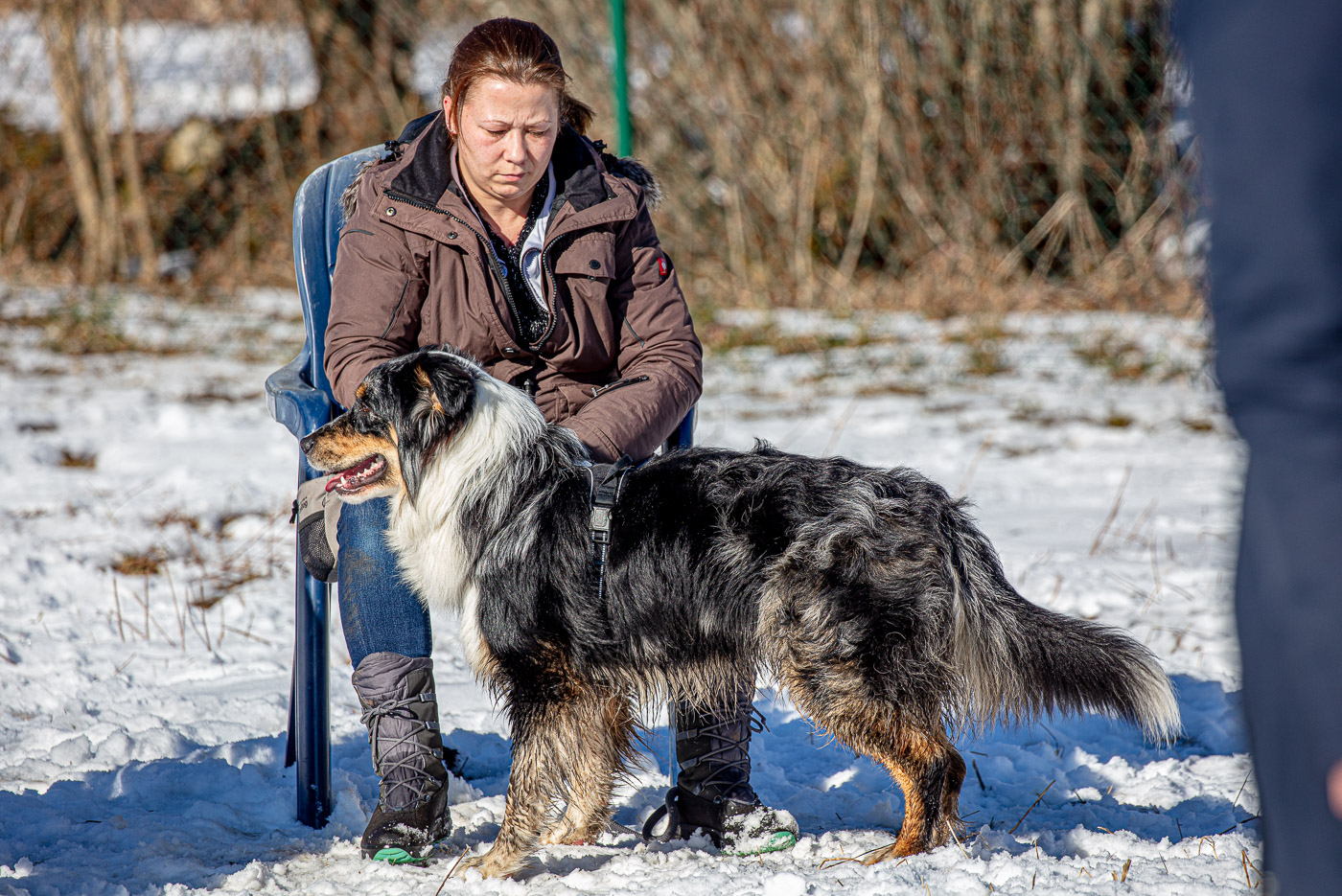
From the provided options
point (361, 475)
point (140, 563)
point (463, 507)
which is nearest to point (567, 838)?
point (463, 507)

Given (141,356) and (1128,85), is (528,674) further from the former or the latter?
(1128,85)

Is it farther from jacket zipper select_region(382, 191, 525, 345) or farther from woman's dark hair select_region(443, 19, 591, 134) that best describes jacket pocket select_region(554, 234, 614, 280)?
woman's dark hair select_region(443, 19, 591, 134)

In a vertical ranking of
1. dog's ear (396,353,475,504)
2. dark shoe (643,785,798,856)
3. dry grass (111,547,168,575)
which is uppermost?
dog's ear (396,353,475,504)

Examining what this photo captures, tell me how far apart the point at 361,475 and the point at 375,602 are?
296 millimetres

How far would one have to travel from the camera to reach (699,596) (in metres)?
2.27

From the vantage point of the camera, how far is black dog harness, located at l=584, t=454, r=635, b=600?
230 centimetres

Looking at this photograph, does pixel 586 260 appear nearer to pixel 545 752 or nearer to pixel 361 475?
pixel 361 475

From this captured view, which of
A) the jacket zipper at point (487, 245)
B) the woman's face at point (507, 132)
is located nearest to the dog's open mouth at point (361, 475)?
the jacket zipper at point (487, 245)

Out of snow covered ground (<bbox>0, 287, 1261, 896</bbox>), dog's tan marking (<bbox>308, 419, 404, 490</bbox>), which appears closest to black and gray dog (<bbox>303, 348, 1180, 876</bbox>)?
dog's tan marking (<bbox>308, 419, 404, 490</bbox>)

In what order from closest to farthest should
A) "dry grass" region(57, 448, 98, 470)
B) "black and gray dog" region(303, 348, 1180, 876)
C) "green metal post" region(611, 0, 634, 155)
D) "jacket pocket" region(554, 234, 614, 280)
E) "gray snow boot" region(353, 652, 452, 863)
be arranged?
1. "black and gray dog" region(303, 348, 1180, 876)
2. "gray snow boot" region(353, 652, 452, 863)
3. "jacket pocket" region(554, 234, 614, 280)
4. "dry grass" region(57, 448, 98, 470)
5. "green metal post" region(611, 0, 634, 155)

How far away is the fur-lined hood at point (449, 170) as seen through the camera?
8.40ft

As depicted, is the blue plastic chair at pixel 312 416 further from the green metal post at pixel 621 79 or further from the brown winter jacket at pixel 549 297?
the green metal post at pixel 621 79

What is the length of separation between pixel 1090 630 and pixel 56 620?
3231mm

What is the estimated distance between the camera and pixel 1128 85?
8.37m
